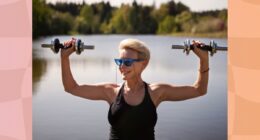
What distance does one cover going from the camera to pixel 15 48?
63.6 inches

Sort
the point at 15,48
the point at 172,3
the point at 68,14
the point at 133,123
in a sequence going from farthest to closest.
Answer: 1. the point at 172,3
2. the point at 68,14
3. the point at 133,123
4. the point at 15,48

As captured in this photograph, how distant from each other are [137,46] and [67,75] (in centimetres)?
29

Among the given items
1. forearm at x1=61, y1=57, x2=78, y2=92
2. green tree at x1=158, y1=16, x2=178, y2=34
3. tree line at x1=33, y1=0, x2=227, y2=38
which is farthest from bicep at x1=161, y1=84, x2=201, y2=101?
green tree at x1=158, y1=16, x2=178, y2=34

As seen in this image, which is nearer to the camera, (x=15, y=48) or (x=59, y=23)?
(x=15, y=48)

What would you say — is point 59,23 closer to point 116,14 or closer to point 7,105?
point 116,14

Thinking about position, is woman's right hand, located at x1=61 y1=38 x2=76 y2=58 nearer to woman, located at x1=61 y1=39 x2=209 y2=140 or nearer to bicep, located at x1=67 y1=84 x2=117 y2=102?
woman, located at x1=61 y1=39 x2=209 y2=140

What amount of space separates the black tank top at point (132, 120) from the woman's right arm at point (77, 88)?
0.08 metres

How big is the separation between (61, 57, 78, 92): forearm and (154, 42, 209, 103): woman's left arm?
12.9 inches

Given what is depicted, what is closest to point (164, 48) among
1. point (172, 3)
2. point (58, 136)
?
A: point (172, 3)

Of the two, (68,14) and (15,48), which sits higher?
(68,14)

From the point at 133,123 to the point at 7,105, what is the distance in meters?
0.48

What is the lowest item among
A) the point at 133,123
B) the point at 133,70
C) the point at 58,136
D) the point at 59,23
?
the point at 58,136

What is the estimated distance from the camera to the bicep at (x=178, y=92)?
1897 mm

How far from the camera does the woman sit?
1847 mm
